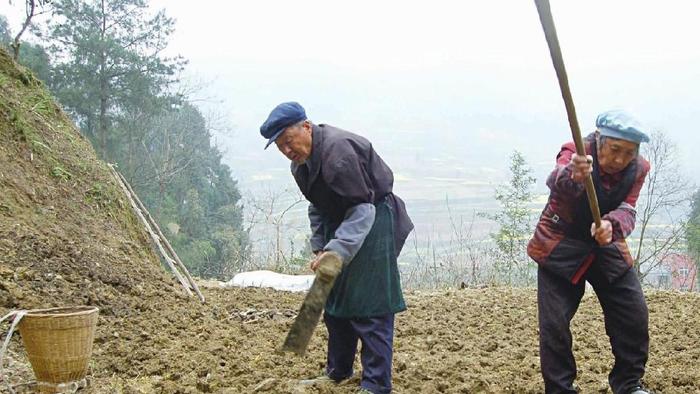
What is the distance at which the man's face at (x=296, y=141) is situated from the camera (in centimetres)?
318

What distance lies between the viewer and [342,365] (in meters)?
3.73

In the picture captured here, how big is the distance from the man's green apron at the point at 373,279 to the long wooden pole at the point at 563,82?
962 mm

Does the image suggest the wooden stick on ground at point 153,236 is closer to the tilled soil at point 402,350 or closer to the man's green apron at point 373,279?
the tilled soil at point 402,350

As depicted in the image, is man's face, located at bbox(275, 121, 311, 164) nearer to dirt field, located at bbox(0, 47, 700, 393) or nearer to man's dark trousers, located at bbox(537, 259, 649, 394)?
dirt field, located at bbox(0, 47, 700, 393)

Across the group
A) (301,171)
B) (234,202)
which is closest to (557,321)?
(301,171)

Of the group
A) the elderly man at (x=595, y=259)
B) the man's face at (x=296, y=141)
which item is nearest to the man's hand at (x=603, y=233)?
the elderly man at (x=595, y=259)

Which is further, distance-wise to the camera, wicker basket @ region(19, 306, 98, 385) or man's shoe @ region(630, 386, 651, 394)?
wicker basket @ region(19, 306, 98, 385)

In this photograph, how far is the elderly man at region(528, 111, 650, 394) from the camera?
3.12 metres

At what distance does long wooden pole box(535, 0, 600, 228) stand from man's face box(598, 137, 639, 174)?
0.16m

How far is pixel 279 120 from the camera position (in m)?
3.12

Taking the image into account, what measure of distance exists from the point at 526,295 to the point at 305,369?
467 cm

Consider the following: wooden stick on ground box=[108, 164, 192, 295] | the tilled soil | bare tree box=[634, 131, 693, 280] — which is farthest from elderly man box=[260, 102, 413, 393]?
bare tree box=[634, 131, 693, 280]

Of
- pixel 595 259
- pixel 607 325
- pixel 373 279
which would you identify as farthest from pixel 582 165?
pixel 373 279

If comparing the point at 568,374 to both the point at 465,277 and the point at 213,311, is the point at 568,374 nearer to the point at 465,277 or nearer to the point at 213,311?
the point at 213,311
